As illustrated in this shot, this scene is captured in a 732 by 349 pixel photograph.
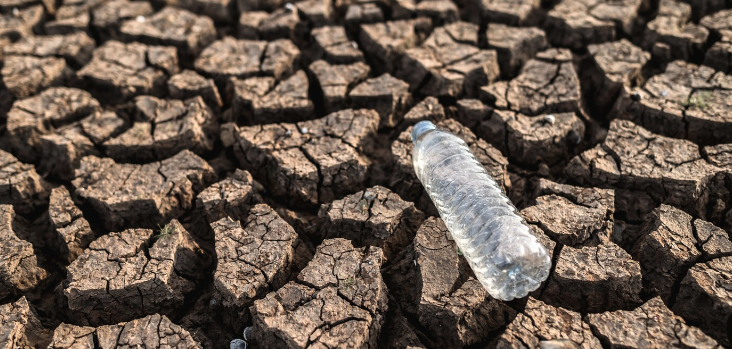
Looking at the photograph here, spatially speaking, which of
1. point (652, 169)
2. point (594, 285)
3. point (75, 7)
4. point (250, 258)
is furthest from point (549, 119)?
point (75, 7)

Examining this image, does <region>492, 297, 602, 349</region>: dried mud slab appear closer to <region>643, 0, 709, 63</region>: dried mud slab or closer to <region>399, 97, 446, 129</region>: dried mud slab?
<region>399, 97, 446, 129</region>: dried mud slab

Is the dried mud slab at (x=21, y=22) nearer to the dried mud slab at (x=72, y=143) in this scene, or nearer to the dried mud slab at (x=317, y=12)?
the dried mud slab at (x=72, y=143)

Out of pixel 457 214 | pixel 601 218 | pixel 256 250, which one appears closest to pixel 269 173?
pixel 256 250

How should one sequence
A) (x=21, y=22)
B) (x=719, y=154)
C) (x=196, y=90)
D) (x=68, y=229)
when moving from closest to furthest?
(x=68, y=229) < (x=719, y=154) < (x=196, y=90) < (x=21, y=22)

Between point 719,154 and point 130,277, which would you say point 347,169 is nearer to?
point 130,277

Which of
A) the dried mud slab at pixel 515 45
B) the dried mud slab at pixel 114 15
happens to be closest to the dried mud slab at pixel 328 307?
the dried mud slab at pixel 515 45

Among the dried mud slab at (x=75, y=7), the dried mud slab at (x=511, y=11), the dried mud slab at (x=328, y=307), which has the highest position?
the dried mud slab at (x=511, y=11)
